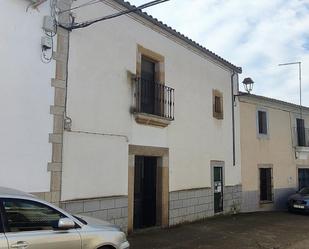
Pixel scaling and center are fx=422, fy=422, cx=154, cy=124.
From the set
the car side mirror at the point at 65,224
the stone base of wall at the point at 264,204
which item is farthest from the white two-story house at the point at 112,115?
the car side mirror at the point at 65,224

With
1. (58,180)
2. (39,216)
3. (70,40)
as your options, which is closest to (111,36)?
(70,40)

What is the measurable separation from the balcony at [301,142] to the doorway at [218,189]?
6.93 meters

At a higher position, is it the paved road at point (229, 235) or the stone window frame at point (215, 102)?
the stone window frame at point (215, 102)

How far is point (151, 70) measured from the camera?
1179 centimetres

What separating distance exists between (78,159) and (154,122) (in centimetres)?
292

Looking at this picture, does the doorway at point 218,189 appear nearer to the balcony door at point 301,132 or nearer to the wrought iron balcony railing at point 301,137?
the wrought iron balcony railing at point 301,137

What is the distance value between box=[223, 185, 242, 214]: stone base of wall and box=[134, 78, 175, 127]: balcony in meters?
4.60

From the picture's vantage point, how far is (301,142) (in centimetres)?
2070

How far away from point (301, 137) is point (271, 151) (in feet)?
10.4

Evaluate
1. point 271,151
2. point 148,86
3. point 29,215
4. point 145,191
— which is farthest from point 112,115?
point 271,151

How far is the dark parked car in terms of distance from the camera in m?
17.2

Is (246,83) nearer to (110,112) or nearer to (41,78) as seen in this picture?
(110,112)

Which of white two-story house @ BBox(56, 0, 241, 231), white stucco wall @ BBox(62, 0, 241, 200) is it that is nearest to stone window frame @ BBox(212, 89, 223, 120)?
white two-story house @ BBox(56, 0, 241, 231)

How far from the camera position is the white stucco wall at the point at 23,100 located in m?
7.41
